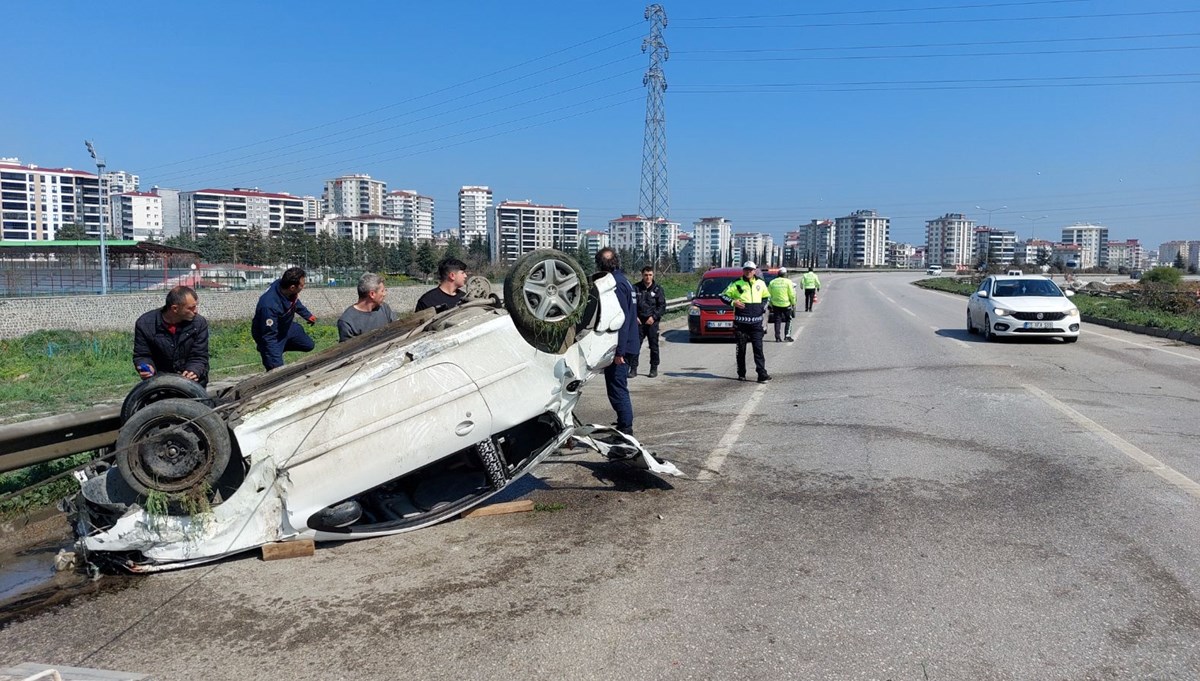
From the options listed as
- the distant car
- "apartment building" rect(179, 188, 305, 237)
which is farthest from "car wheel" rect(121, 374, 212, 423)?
"apartment building" rect(179, 188, 305, 237)

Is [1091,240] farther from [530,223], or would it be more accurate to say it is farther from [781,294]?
[781,294]

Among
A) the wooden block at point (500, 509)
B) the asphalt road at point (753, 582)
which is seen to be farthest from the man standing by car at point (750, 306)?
the wooden block at point (500, 509)

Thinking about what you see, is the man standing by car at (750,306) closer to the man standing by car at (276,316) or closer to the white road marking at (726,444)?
the white road marking at (726,444)

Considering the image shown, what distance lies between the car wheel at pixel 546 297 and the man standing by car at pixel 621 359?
950 millimetres

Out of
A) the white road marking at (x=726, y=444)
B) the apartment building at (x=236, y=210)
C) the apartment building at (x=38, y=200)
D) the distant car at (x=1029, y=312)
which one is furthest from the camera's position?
the apartment building at (x=236, y=210)

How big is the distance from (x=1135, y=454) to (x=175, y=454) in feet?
24.5

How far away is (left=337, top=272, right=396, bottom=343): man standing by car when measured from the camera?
746 centimetres

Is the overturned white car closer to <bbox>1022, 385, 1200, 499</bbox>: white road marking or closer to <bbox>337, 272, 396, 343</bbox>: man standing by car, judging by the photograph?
<bbox>337, 272, 396, 343</bbox>: man standing by car

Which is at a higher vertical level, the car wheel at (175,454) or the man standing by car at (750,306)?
the man standing by car at (750,306)

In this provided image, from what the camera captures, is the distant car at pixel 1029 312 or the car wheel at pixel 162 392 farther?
the distant car at pixel 1029 312

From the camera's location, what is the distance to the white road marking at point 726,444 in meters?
6.96

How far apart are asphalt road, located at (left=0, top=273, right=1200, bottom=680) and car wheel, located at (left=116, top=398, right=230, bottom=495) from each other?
0.56 meters

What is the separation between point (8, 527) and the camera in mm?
5953

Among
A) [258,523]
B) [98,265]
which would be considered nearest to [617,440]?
Answer: [258,523]
